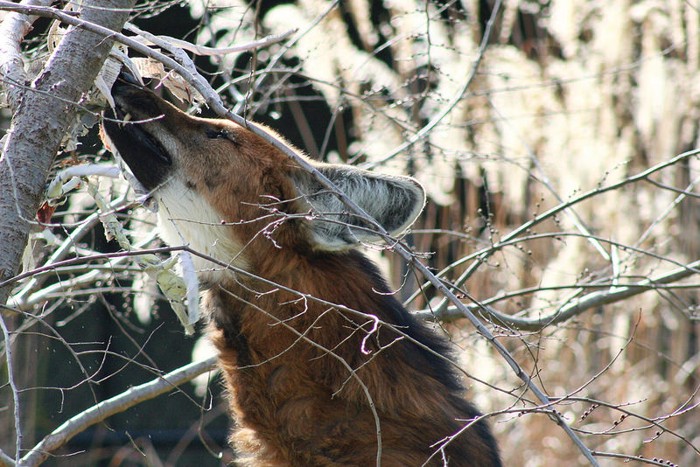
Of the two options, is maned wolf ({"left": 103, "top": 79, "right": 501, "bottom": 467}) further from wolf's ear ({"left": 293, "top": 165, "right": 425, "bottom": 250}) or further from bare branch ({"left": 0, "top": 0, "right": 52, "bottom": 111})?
bare branch ({"left": 0, "top": 0, "right": 52, "bottom": 111})

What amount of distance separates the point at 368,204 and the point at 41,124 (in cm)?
103

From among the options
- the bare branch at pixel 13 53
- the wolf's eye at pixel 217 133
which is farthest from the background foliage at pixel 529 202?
the bare branch at pixel 13 53

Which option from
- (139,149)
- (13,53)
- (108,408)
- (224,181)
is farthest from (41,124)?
(108,408)

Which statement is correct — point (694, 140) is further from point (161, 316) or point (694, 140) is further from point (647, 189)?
point (161, 316)

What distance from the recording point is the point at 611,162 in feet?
18.2

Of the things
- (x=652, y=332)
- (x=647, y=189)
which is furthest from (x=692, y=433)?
(x=647, y=189)

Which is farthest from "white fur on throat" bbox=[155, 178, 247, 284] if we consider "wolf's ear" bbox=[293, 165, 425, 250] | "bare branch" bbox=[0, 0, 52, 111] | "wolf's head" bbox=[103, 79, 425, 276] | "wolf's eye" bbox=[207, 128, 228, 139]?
"bare branch" bbox=[0, 0, 52, 111]

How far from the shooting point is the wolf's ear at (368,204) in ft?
8.22

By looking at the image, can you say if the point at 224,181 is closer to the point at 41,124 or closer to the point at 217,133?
the point at 217,133

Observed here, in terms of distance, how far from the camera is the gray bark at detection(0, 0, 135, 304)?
1.85m

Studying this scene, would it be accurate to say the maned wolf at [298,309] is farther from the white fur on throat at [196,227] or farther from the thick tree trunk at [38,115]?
the thick tree trunk at [38,115]

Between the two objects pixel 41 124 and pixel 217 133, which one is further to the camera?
pixel 217 133

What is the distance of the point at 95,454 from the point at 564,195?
130 inches

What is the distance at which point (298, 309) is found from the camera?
2.64m
